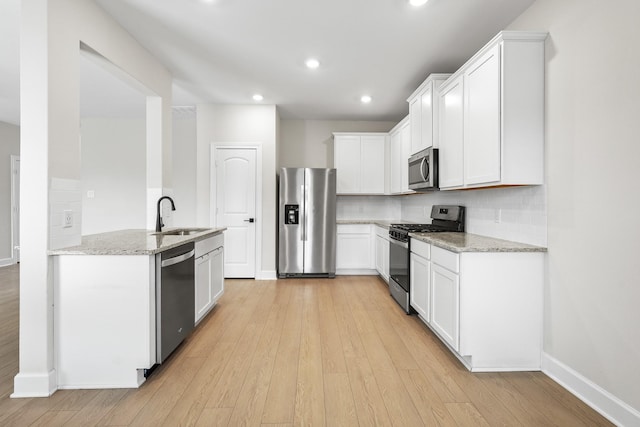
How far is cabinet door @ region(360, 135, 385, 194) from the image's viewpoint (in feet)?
17.6

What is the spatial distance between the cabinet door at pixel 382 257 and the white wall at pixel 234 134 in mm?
1780

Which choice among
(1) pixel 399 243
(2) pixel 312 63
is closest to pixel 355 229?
(1) pixel 399 243

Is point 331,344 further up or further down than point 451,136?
further down

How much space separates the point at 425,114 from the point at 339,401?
9.45 feet

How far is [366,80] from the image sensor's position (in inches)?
155

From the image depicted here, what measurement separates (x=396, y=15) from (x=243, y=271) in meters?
3.86

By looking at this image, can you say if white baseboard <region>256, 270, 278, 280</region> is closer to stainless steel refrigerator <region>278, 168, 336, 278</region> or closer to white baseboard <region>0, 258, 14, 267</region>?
stainless steel refrigerator <region>278, 168, 336, 278</region>

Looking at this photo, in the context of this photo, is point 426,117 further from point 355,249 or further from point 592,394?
point 592,394

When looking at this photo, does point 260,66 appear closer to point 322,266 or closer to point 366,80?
point 366,80

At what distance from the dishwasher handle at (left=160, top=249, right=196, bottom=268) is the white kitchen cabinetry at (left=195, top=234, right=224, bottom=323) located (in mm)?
150

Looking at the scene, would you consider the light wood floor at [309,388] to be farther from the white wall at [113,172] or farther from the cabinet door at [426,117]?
the white wall at [113,172]

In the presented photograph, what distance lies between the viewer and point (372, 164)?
5367 millimetres

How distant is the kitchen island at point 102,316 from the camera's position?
2.04 metres

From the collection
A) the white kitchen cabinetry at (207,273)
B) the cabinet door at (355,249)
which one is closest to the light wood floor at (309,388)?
the white kitchen cabinetry at (207,273)
